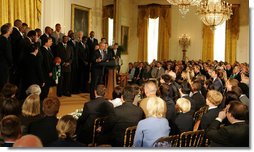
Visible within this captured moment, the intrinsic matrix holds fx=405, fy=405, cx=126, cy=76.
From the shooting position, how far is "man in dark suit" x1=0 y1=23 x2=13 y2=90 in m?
7.67

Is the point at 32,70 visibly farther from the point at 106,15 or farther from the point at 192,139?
the point at 106,15

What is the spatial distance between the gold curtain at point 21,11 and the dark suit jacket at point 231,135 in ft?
24.3

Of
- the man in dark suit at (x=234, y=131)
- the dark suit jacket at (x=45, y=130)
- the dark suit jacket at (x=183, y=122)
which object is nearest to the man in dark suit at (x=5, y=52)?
the dark suit jacket at (x=45, y=130)

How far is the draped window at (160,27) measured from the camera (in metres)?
20.5

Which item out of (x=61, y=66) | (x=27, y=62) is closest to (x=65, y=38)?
(x=61, y=66)

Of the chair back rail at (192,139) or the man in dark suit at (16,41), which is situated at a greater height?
the man in dark suit at (16,41)

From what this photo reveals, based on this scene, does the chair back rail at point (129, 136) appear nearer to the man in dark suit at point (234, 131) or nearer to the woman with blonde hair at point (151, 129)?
the woman with blonde hair at point (151, 129)

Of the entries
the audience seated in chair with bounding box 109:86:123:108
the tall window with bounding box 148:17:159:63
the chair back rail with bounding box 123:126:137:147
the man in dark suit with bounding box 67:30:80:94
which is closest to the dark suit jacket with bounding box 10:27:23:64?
the man in dark suit with bounding box 67:30:80:94

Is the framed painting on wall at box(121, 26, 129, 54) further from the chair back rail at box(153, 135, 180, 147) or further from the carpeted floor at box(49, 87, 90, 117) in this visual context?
the chair back rail at box(153, 135, 180, 147)

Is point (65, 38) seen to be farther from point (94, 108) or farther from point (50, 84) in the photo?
point (94, 108)

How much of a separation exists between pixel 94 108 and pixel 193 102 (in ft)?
6.06

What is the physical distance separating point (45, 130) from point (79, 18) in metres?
10.2

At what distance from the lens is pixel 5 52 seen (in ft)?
25.4

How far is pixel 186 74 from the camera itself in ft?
32.3
